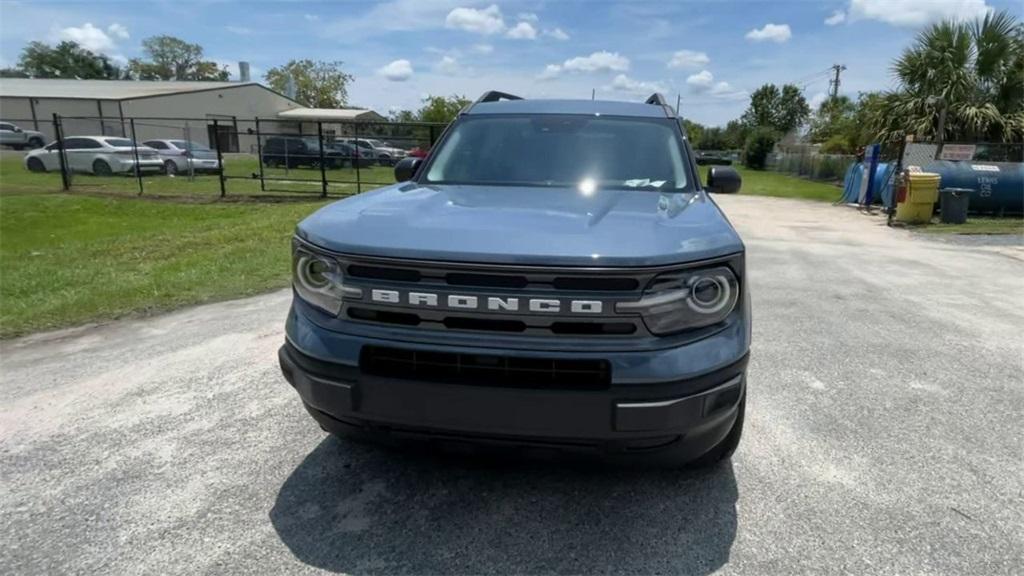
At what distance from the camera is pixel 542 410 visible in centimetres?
215

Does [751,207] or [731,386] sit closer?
[731,386]

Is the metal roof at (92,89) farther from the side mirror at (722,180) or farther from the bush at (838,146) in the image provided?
the side mirror at (722,180)

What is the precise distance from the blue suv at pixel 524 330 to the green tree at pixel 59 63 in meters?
104

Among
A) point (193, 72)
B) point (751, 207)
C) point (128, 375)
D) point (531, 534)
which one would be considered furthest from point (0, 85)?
point (531, 534)

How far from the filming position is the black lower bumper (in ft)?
7.00

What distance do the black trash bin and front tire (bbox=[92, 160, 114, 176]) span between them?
80.6ft

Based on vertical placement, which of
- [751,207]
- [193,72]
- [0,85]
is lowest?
[751,207]

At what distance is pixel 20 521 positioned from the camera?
254cm

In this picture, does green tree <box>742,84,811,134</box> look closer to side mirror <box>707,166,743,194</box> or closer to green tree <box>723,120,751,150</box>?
green tree <box>723,120,751,150</box>

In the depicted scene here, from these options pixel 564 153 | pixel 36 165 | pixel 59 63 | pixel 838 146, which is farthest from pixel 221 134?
pixel 59 63

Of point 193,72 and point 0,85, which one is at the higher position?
point 193,72

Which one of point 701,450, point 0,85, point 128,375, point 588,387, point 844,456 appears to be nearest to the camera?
point 588,387

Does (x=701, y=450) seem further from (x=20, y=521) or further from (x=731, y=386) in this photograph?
(x=20, y=521)

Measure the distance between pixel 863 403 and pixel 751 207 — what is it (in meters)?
15.0
